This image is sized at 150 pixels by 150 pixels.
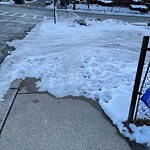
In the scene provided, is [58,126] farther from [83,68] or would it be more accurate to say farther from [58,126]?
[83,68]

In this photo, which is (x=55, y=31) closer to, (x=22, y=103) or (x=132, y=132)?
(x=22, y=103)

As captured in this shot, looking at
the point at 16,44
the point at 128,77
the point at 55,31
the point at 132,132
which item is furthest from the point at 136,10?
the point at 132,132

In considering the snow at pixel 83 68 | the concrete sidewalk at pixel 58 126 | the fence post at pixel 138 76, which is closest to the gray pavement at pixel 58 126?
the concrete sidewalk at pixel 58 126

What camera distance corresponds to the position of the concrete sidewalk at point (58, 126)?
3.50 meters

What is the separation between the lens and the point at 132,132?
369 centimetres

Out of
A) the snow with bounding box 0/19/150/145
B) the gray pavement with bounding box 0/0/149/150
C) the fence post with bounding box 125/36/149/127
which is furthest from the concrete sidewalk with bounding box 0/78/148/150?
the fence post with bounding box 125/36/149/127

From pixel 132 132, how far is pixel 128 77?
7.68 ft

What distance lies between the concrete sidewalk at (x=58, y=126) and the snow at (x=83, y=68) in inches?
8.4

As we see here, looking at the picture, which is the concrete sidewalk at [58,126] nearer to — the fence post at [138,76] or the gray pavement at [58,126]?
the gray pavement at [58,126]

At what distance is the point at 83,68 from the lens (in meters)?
6.34

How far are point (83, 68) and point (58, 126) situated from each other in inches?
106

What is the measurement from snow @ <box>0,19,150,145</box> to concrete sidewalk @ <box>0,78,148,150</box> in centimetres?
21

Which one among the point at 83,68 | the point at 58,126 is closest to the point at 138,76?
the point at 58,126

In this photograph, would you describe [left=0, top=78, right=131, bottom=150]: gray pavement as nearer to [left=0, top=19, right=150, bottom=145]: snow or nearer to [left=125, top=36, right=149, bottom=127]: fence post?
[left=0, top=19, right=150, bottom=145]: snow
